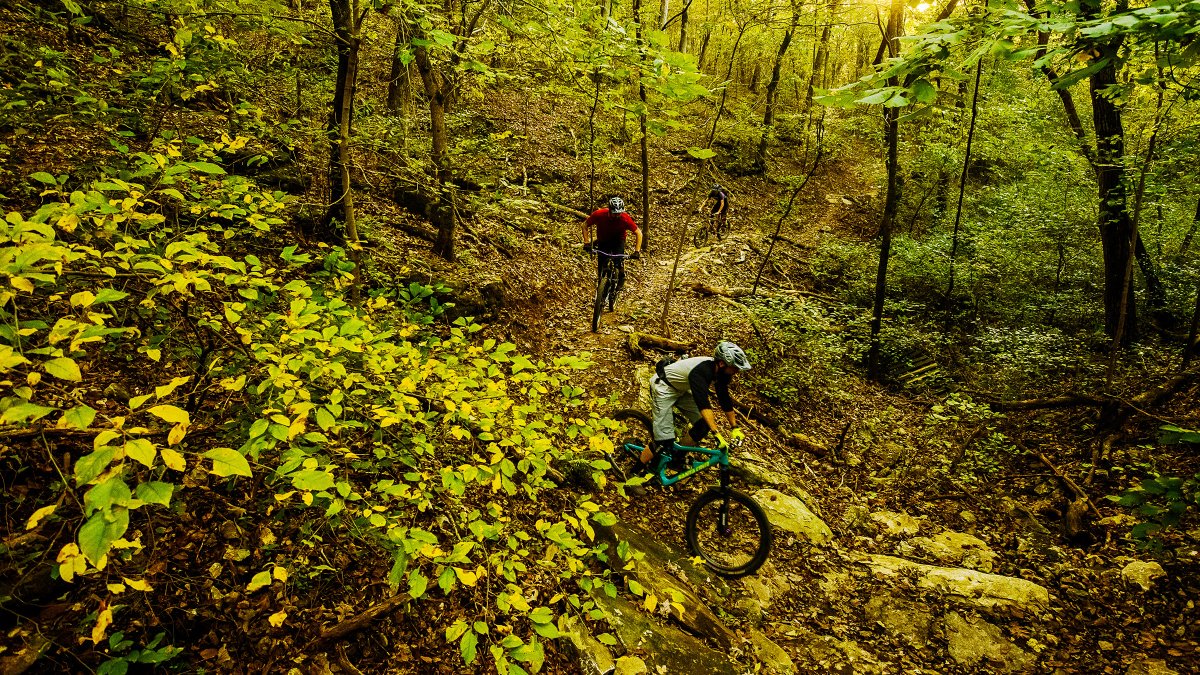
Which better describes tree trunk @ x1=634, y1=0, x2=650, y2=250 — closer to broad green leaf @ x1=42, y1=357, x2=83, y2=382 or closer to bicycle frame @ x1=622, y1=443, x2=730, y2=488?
broad green leaf @ x1=42, y1=357, x2=83, y2=382

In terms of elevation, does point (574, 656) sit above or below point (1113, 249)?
below

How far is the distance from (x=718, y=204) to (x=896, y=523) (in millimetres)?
13299

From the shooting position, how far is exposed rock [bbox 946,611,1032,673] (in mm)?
5273

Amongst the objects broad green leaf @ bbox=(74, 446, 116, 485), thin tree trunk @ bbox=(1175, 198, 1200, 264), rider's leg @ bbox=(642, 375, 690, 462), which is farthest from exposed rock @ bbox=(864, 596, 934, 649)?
thin tree trunk @ bbox=(1175, 198, 1200, 264)

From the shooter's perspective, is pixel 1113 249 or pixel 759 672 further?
pixel 1113 249

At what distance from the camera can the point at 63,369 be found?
5.42 ft

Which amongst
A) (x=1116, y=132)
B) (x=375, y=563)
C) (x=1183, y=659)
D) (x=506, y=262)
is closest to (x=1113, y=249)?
(x=1116, y=132)

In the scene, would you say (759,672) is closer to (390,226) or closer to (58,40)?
(390,226)

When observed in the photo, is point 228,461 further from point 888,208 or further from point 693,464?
point 888,208

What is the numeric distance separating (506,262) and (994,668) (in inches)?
395

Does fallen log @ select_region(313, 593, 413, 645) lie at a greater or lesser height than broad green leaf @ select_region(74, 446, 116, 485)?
lesser

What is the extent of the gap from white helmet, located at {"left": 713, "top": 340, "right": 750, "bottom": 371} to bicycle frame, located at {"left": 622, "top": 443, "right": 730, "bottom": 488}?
3.17 feet

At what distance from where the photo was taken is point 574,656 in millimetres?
3979

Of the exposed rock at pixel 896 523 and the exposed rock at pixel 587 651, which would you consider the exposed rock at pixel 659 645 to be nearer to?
the exposed rock at pixel 587 651
